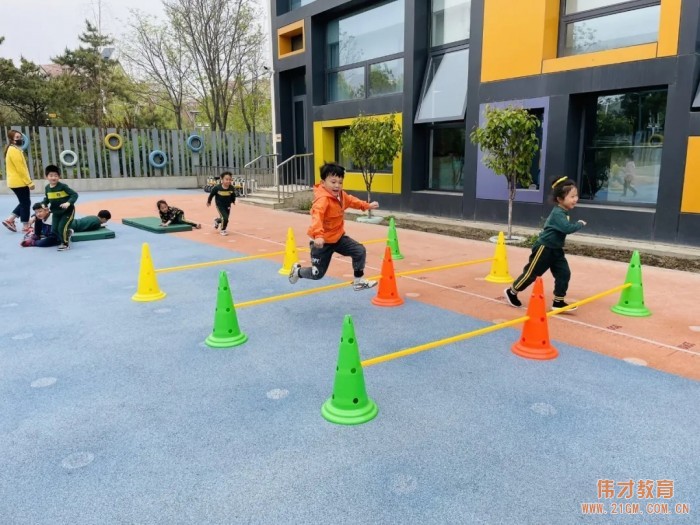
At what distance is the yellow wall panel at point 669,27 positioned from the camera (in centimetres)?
898

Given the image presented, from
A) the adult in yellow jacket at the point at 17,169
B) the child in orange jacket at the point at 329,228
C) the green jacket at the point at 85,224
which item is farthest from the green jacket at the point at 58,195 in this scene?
the child in orange jacket at the point at 329,228

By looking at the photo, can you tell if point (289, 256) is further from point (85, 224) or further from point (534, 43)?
point (534, 43)

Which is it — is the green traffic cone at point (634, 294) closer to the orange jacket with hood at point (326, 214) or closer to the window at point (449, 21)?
the orange jacket with hood at point (326, 214)

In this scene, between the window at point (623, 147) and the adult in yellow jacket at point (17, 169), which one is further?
the adult in yellow jacket at point (17, 169)

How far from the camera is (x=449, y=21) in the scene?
1382cm

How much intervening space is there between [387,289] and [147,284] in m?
2.94

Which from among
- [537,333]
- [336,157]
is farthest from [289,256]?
[336,157]

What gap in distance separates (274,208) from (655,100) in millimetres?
10892

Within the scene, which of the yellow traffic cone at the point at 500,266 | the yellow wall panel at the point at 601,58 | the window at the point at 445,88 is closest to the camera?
the yellow traffic cone at the point at 500,266

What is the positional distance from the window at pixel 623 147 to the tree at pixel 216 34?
2320 cm

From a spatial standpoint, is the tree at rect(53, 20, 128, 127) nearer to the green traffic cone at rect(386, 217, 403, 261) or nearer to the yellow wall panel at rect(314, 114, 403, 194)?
the yellow wall panel at rect(314, 114, 403, 194)

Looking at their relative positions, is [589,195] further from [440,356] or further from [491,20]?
[440,356]

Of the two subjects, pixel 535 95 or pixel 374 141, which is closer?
pixel 535 95

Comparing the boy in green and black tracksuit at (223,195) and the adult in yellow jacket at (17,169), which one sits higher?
the adult in yellow jacket at (17,169)
